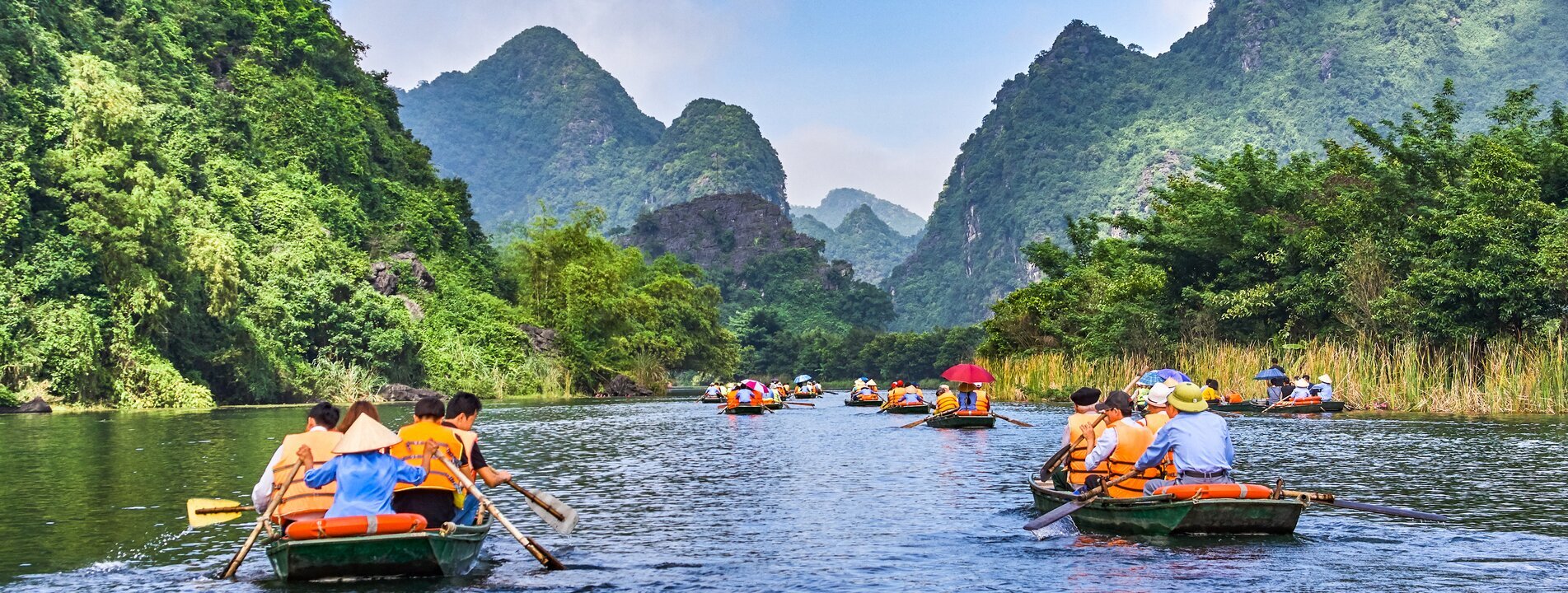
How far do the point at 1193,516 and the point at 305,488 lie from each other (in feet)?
27.4

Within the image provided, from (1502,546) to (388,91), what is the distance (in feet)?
299

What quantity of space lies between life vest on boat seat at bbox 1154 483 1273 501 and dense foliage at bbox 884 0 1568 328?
484ft

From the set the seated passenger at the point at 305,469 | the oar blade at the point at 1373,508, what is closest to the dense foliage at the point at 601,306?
the oar blade at the point at 1373,508

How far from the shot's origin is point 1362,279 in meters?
41.3

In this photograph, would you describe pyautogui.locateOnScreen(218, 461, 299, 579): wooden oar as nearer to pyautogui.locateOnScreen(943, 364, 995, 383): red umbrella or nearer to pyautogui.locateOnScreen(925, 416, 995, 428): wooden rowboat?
pyautogui.locateOnScreen(925, 416, 995, 428): wooden rowboat

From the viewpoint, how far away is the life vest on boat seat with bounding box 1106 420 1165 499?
14.3m

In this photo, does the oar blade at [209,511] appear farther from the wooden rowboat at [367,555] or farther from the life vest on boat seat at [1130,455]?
the life vest on boat seat at [1130,455]

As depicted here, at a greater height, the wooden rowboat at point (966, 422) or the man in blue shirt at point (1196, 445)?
the wooden rowboat at point (966, 422)

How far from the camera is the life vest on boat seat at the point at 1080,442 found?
15.3 metres

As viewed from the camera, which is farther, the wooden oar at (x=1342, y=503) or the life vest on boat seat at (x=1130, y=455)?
the life vest on boat seat at (x=1130, y=455)

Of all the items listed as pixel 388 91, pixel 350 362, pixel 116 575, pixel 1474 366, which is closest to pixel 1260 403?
pixel 1474 366

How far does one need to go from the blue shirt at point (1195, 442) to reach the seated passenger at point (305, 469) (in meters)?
7.85

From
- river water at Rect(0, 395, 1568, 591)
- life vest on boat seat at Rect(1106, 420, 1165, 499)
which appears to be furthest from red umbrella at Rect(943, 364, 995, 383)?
life vest on boat seat at Rect(1106, 420, 1165, 499)

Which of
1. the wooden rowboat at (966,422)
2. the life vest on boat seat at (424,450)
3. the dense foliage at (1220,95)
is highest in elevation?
the dense foliage at (1220,95)
